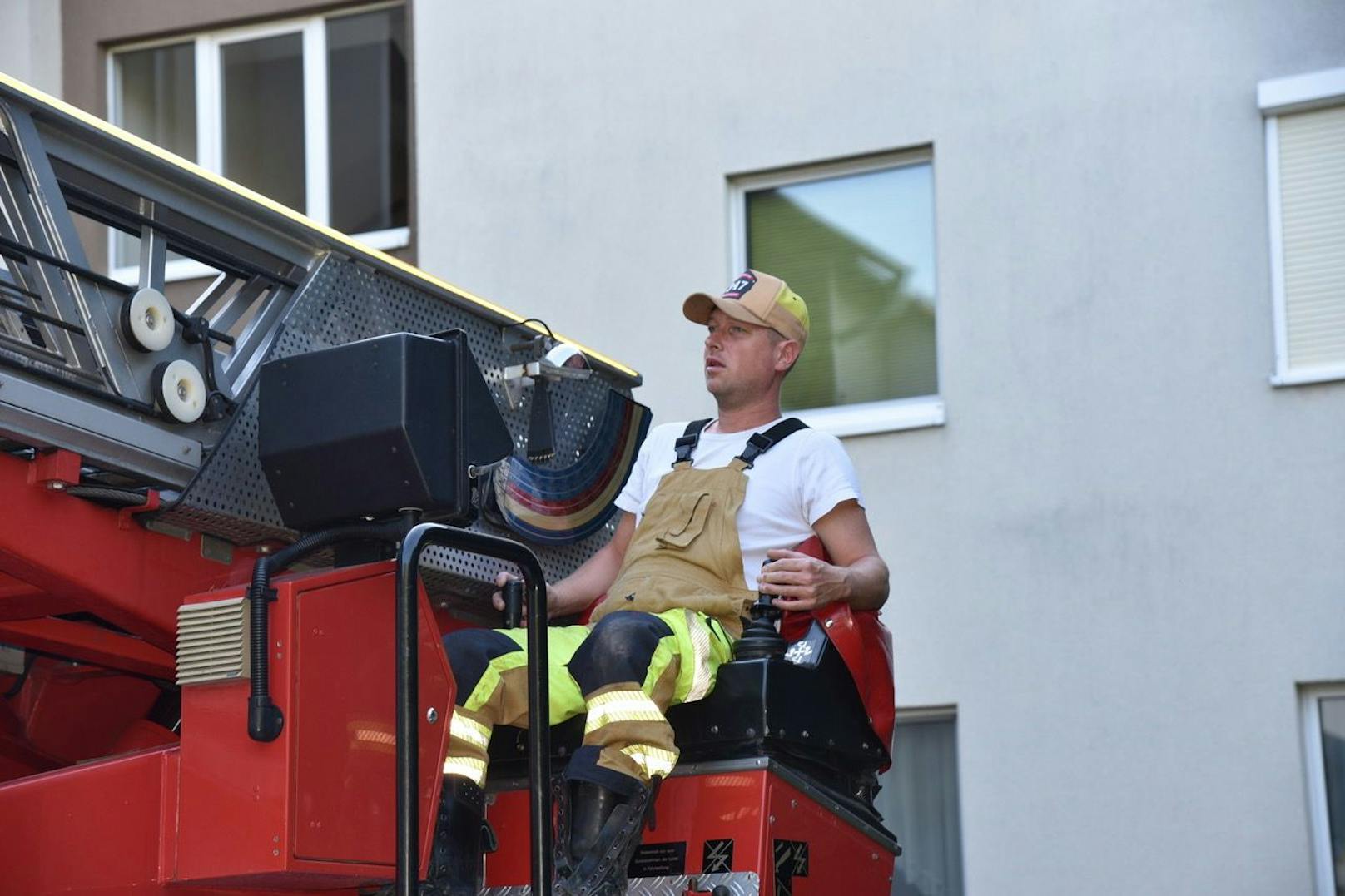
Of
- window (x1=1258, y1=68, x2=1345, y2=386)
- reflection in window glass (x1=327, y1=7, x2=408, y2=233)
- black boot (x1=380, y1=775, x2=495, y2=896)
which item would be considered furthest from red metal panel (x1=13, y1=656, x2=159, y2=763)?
reflection in window glass (x1=327, y1=7, x2=408, y2=233)

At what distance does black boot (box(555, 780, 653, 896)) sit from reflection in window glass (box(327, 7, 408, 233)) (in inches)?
300

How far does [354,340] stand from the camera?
5219 mm

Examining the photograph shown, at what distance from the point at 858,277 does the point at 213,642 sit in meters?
6.65

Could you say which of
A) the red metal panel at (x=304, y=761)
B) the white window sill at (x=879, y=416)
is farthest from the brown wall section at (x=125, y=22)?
the red metal panel at (x=304, y=761)

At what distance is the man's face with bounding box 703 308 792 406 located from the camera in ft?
Answer: 18.1

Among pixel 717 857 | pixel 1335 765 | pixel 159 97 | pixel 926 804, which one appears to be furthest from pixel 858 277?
pixel 717 857

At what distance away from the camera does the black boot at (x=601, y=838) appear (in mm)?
4438

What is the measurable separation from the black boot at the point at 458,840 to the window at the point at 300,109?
Answer: 736 centimetres

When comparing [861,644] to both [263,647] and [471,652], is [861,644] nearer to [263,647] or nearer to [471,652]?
[471,652]

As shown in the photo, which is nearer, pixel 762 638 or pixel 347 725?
pixel 347 725

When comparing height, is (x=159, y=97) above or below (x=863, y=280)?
above

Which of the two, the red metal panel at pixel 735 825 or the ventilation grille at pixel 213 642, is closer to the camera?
the ventilation grille at pixel 213 642

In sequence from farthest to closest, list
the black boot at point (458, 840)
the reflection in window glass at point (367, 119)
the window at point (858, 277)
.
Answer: the reflection in window glass at point (367, 119) < the window at point (858, 277) < the black boot at point (458, 840)

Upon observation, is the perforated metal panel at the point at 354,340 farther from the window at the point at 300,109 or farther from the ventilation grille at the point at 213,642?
the window at the point at 300,109
